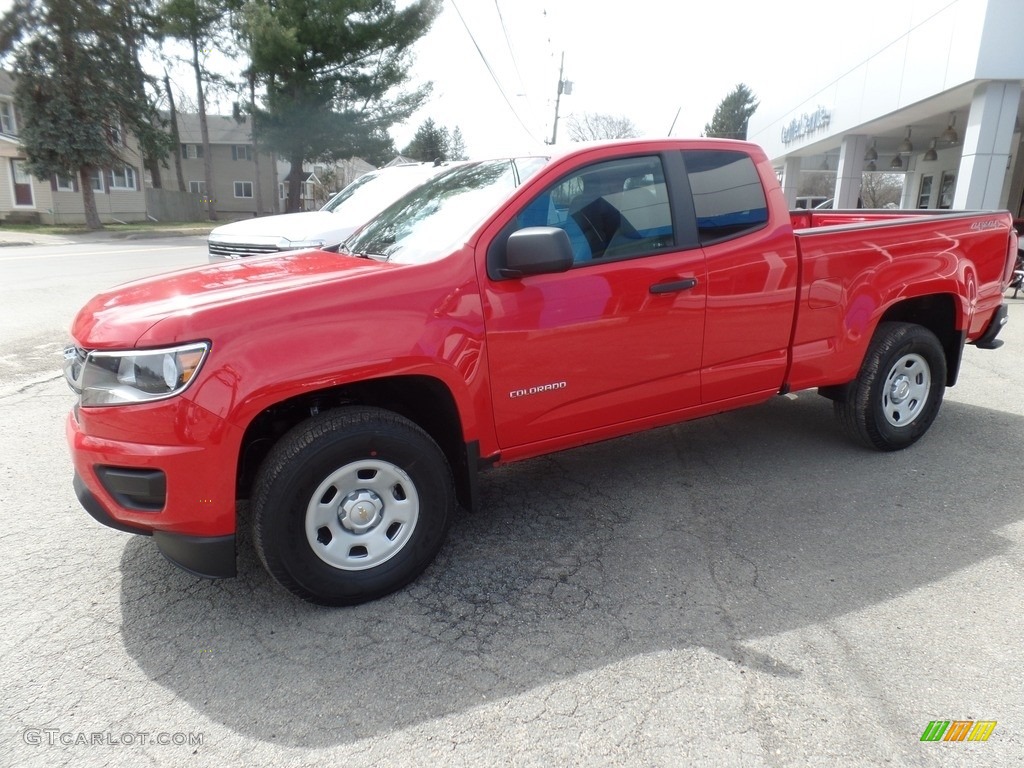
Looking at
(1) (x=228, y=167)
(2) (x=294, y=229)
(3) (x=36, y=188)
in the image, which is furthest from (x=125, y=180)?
(2) (x=294, y=229)

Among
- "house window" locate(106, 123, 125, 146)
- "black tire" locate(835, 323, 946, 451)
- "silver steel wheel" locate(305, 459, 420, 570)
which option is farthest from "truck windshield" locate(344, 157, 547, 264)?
"house window" locate(106, 123, 125, 146)

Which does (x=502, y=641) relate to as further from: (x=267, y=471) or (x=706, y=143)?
(x=706, y=143)

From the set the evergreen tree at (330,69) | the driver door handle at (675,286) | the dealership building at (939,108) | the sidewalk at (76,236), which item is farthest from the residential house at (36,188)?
the driver door handle at (675,286)

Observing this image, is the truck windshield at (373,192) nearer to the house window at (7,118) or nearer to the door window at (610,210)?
the door window at (610,210)

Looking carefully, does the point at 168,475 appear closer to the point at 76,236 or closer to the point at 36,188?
the point at 76,236

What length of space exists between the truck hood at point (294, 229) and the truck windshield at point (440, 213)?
13.6ft

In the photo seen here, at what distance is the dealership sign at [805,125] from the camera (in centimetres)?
2062

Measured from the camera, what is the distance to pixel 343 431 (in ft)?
9.75

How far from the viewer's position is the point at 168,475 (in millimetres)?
2740

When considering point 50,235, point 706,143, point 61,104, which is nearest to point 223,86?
point 61,104

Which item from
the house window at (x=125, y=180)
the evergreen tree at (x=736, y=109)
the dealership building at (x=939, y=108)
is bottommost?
the house window at (x=125, y=180)

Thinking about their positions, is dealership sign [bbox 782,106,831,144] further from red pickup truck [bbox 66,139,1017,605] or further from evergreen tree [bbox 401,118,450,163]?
evergreen tree [bbox 401,118,450,163]

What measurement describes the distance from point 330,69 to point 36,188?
48.8ft

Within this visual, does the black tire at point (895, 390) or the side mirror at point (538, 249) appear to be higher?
the side mirror at point (538, 249)
